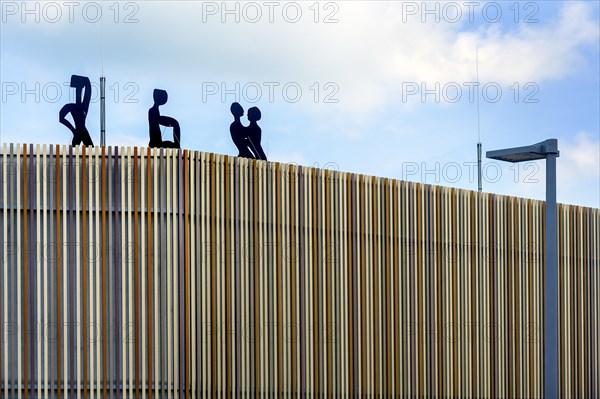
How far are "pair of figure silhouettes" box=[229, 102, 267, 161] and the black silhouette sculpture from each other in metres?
2.86

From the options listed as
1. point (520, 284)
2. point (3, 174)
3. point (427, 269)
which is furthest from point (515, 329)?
point (3, 174)

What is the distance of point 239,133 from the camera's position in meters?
19.9

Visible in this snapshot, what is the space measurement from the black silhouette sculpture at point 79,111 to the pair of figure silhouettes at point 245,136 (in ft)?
9.40

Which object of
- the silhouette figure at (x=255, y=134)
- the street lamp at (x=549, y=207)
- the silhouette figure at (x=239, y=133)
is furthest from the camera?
the silhouette figure at (x=255, y=134)

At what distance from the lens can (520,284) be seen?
2303 cm

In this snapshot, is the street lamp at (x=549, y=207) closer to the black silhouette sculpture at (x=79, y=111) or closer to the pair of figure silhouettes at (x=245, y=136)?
the pair of figure silhouettes at (x=245, y=136)

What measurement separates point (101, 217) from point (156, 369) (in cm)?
281

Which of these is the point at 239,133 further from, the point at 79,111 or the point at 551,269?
the point at 551,269

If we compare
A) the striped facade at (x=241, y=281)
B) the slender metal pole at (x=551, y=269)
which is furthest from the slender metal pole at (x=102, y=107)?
the slender metal pole at (x=551, y=269)

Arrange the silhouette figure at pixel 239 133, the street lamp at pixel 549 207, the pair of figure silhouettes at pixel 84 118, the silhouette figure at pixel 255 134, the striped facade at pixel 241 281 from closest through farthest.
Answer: the street lamp at pixel 549 207 < the striped facade at pixel 241 281 < the pair of figure silhouettes at pixel 84 118 < the silhouette figure at pixel 239 133 < the silhouette figure at pixel 255 134

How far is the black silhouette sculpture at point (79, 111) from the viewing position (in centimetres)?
1839

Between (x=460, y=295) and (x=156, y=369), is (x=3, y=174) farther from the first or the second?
(x=460, y=295)

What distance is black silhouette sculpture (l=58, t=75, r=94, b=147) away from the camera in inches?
724

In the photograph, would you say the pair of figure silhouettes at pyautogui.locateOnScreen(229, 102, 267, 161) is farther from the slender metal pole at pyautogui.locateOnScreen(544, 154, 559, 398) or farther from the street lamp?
the slender metal pole at pyautogui.locateOnScreen(544, 154, 559, 398)
